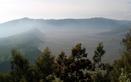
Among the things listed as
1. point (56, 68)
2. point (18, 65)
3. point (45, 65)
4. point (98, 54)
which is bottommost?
point (98, 54)

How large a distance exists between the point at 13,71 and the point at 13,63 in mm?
1129

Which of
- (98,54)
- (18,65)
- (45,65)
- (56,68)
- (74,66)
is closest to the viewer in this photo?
(18,65)

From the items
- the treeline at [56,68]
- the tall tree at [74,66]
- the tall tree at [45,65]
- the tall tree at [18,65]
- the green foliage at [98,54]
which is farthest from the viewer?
the green foliage at [98,54]

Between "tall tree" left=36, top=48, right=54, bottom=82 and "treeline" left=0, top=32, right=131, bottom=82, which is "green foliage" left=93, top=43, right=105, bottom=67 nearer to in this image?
"treeline" left=0, top=32, right=131, bottom=82

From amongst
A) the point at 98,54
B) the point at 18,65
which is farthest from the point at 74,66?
the point at 98,54

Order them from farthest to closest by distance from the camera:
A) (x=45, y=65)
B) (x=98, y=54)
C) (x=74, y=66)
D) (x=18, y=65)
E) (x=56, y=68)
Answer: (x=98, y=54) → (x=74, y=66) → (x=56, y=68) → (x=45, y=65) → (x=18, y=65)

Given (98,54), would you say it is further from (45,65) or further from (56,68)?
(45,65)

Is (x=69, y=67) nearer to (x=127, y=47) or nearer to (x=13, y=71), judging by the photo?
(x=13, y=71)

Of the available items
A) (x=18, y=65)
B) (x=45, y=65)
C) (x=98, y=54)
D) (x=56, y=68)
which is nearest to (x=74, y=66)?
(x=56, y=68)

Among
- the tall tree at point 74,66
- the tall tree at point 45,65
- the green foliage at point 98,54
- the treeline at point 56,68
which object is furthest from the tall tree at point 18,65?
the green foliage at point 98,54

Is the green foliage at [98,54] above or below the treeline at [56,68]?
below

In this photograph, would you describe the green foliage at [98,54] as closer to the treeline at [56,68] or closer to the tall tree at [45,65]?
the treeline at [56,68]

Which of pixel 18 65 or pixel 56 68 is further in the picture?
pixel 56 68

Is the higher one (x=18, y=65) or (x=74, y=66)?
(x=18, y=65)
